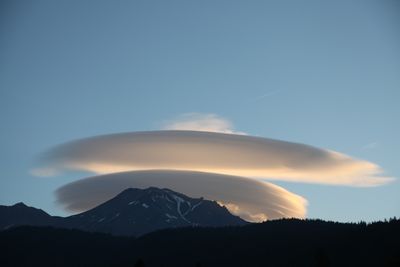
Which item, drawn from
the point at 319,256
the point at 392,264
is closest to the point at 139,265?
the point at 319,256

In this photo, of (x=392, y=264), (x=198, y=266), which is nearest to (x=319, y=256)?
(x=392, y=264)

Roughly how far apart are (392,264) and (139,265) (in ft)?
150

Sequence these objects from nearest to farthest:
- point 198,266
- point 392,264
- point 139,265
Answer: point 392,264
point 139,265
point 198,266

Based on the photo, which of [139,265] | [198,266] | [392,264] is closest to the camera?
[392,264]

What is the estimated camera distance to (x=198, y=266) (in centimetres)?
14675

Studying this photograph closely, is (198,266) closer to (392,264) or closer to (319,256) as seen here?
(319,256)

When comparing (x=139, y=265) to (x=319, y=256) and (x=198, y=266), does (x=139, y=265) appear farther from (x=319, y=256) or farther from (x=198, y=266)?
(x=319, y=256)

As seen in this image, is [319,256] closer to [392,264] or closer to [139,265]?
[392,264]

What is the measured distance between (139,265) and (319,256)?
34.3 m

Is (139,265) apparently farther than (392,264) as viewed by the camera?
→ Yes

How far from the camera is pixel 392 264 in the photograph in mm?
116875

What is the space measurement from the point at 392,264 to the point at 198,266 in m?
44.9

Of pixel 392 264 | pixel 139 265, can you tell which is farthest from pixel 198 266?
pixel 392 264

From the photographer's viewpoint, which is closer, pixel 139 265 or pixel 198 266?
pixel 139 265
